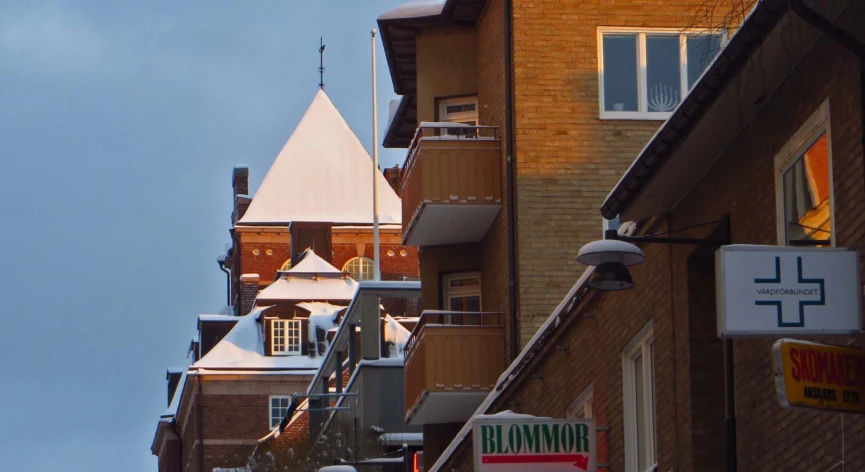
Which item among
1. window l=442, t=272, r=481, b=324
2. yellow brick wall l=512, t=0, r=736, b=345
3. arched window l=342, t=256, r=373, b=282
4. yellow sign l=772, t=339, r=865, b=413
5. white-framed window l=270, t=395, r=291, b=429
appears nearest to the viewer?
yellow sign l=772, t=339, r=865, b=413

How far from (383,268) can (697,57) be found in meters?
63.7

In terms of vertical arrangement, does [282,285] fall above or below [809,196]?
above

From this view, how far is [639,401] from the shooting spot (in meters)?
19.5

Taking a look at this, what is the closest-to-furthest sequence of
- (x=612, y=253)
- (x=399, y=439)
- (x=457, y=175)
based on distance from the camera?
(x=612, y=253) < (x=457, y=175) < (x=399, y=439)

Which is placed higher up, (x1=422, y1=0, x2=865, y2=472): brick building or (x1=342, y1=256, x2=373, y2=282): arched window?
(x1=342, y1=256, x2=373, y2=282): arched window

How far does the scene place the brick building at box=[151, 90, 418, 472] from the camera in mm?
79625

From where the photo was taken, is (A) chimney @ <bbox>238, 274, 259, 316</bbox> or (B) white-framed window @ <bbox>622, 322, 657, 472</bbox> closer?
(B) white-framed window @ <bbox>622, 322, 657, 472</bbox>

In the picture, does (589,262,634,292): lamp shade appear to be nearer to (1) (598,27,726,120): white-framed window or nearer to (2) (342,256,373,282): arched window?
(1) (598,27,726,120): white-framed window

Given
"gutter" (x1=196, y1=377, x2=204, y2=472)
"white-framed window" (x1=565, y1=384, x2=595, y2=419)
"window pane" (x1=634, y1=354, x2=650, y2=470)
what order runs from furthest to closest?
1. "gutter" (x1=196, y1=377, x2=204, y2=472)
2. "white-framed window" (x1=565, y1=384, x2=595, y2=419)
3. "window pane" (x1=634, y1=354, x2=650, y2=470)

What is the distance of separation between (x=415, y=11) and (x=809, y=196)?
18.2 metres

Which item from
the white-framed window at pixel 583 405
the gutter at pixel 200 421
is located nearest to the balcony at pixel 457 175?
the white-framed window at pixel 583 405

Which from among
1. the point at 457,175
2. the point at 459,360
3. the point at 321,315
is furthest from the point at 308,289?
the point at 457,175

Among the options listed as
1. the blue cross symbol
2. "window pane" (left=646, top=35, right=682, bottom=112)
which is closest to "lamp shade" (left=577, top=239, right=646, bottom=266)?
the blue cross symbol

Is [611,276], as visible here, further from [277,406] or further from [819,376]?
[277,406]
